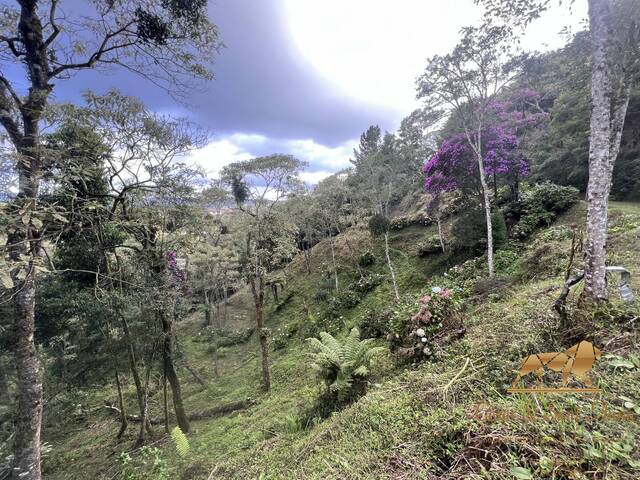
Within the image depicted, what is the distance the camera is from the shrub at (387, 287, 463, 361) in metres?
4.19

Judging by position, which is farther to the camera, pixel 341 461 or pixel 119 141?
pixel 119 141

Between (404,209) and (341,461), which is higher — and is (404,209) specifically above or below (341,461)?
above

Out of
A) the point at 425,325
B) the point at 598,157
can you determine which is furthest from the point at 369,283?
the point at 598,157

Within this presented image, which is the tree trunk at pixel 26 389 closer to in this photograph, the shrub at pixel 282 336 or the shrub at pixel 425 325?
the shrub at pixel 425 325

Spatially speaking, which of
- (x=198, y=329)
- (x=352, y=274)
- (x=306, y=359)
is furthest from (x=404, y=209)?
(x=198, y=329)

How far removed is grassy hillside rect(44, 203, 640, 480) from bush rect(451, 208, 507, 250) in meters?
1.04

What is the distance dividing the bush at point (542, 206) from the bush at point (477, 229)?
65 centimetres

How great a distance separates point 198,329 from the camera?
18.5m

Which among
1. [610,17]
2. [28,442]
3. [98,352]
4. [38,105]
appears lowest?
[98,352]

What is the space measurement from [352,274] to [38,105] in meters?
14.4

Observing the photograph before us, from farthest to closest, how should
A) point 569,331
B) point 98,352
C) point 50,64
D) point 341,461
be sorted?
point 98,352 < point 50,64 < point 569,331 < point 341,461

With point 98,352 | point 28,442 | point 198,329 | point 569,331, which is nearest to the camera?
point 28,442

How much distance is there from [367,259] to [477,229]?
6.57 meters

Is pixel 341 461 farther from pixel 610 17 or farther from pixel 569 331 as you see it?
pixel 610 17
